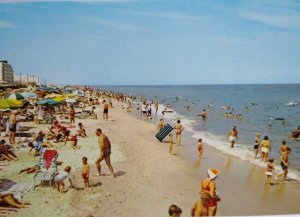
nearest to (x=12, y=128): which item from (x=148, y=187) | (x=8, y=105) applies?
(x=8, y=105)

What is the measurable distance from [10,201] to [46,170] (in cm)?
104

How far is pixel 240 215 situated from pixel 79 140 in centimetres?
592

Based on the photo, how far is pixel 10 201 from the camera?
5.77 m

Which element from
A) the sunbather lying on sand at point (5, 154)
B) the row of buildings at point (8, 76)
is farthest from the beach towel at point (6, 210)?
the row of buildings at point (8, 76)

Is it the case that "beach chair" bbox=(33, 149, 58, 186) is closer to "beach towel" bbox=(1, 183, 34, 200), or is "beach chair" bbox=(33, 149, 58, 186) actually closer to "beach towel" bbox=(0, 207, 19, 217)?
"beach towel" bbox=(1, 183, 34, 200)

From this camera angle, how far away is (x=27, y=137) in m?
10.8

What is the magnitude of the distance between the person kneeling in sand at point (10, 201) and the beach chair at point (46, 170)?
0.78 m

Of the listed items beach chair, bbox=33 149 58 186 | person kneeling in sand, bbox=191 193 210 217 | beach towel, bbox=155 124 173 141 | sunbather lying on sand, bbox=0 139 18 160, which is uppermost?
person kneeling in sand, bbox=191 193 210 217

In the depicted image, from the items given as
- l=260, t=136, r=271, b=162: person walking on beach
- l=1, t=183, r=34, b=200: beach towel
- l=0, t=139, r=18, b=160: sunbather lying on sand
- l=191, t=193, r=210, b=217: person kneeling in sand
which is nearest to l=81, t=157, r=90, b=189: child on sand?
l=1, t=183, r=34, b=200: beach towel

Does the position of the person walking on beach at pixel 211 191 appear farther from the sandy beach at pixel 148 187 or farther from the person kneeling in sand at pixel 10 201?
the person kneeling in sand at pixel 10 201

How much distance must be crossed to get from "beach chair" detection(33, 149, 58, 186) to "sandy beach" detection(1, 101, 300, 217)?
0.18 metres

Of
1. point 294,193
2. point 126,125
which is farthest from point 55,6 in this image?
point 126,125

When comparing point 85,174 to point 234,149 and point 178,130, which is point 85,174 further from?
point 234,149

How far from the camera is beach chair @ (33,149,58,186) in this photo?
6.60 m
